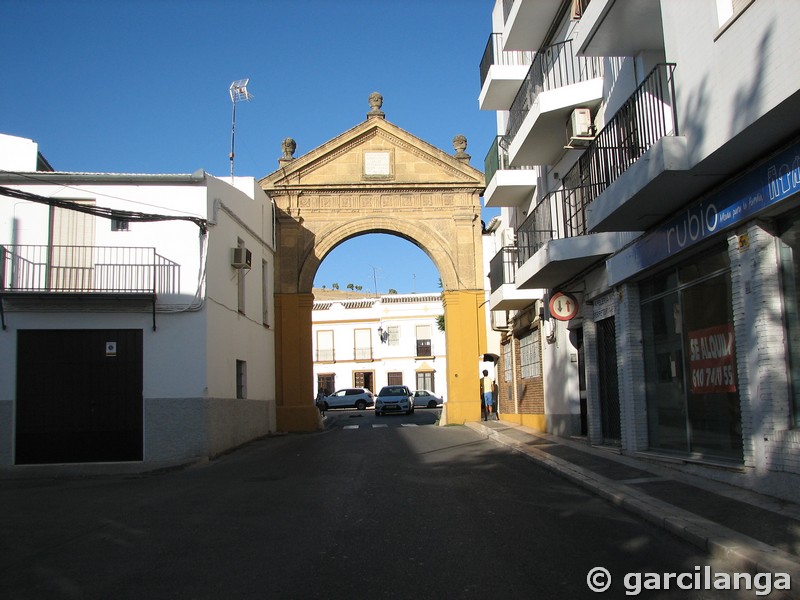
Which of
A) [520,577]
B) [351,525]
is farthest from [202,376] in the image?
[520,577]

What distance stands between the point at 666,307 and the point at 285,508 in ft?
20.7

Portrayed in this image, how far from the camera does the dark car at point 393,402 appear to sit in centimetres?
3762

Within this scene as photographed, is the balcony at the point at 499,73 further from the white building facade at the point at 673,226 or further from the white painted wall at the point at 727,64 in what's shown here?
the white painted wall at the point at 727,64

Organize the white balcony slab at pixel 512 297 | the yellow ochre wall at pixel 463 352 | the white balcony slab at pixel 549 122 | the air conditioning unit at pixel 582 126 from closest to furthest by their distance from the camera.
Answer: the air conditioning unit at pixel 582 126 < the white balcony slab at pixel 549 122 < the white balcony slab at pixel 512 297 < the yellow ochre wall at pixel 463 352

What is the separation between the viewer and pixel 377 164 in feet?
89.1

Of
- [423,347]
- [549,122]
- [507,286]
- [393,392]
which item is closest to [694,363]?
[549,122]

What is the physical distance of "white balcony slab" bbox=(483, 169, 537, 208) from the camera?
1938 centimetres

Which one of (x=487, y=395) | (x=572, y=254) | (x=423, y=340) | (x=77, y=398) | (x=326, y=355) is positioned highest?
(x=423, y=340)

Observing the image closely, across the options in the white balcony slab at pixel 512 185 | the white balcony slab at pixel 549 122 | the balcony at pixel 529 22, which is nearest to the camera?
the white balcony slab at pixel 549 122

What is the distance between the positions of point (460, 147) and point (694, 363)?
19069mm

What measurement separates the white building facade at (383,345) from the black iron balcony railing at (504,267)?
109ft

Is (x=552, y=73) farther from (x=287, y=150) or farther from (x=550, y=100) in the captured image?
(x=287, y=150)

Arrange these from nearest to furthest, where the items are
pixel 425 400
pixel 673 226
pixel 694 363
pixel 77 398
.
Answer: pixel 673 226, pixel 694 363, pixel 77 398, pixel 425 400

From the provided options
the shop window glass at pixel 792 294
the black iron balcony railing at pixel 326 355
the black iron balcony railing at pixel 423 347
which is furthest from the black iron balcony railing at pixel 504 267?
the black iron balcony railing at pixel 326 355
